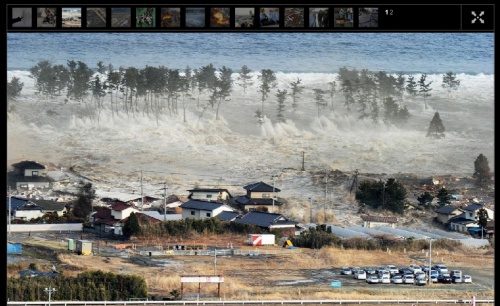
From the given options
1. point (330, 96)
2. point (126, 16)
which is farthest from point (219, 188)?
point (126, 16)

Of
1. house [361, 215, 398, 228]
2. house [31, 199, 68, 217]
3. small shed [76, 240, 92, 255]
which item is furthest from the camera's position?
house [361, 215, 398, 228]

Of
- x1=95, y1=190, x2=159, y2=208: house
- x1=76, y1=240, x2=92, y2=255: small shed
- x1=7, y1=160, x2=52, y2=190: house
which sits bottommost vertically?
x1=76, y1=240, x2=92, y2=255: small shed

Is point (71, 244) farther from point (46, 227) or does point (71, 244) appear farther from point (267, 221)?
point (267, 221)

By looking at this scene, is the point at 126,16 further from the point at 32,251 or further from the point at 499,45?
the point at 32,251

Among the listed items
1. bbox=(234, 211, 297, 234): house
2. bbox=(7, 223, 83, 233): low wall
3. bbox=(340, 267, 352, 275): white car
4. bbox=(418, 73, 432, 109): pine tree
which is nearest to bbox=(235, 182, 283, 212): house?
bbox=(234, 211, 297, 234): house

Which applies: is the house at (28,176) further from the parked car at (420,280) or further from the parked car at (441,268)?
the parked car at (441,268)

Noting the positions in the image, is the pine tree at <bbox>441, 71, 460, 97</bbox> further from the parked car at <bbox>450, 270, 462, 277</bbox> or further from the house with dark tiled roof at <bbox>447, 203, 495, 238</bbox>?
the parked car at <bbox>450, 270, 462, 277</bbox>
